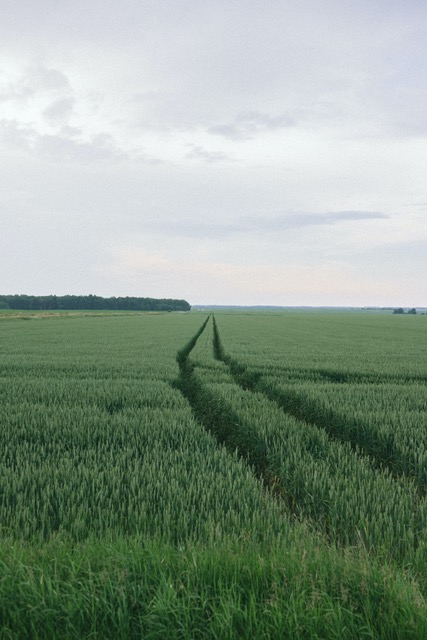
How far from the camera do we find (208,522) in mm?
3506

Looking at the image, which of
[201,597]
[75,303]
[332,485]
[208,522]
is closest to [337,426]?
[332,485]

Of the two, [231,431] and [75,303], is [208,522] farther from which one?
[75,303]

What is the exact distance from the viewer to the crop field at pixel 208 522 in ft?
7.80

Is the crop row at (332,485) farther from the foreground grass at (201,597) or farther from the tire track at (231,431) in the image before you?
the foreground grass at (201,597)

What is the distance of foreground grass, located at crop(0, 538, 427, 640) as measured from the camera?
2.29 metres

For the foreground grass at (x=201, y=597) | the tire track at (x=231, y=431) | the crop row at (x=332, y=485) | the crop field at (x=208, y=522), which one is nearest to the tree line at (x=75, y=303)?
the tire track at (x=231, y=431)

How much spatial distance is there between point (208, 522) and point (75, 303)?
178 m

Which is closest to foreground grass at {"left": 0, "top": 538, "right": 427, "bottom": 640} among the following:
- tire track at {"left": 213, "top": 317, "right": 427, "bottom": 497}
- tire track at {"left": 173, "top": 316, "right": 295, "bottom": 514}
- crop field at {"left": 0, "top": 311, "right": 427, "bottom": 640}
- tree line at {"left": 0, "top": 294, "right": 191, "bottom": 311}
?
crop field at {"left": 0, "top": 311, "right": 427, "bottom": 640}

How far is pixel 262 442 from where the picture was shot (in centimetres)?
657

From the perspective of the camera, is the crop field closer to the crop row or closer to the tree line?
the crop row

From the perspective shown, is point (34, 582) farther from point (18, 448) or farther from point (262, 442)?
point (262, 442)

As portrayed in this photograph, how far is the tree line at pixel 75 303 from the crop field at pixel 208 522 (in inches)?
6477

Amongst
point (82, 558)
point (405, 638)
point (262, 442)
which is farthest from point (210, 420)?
point (405, 638)

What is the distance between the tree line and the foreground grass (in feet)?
552
